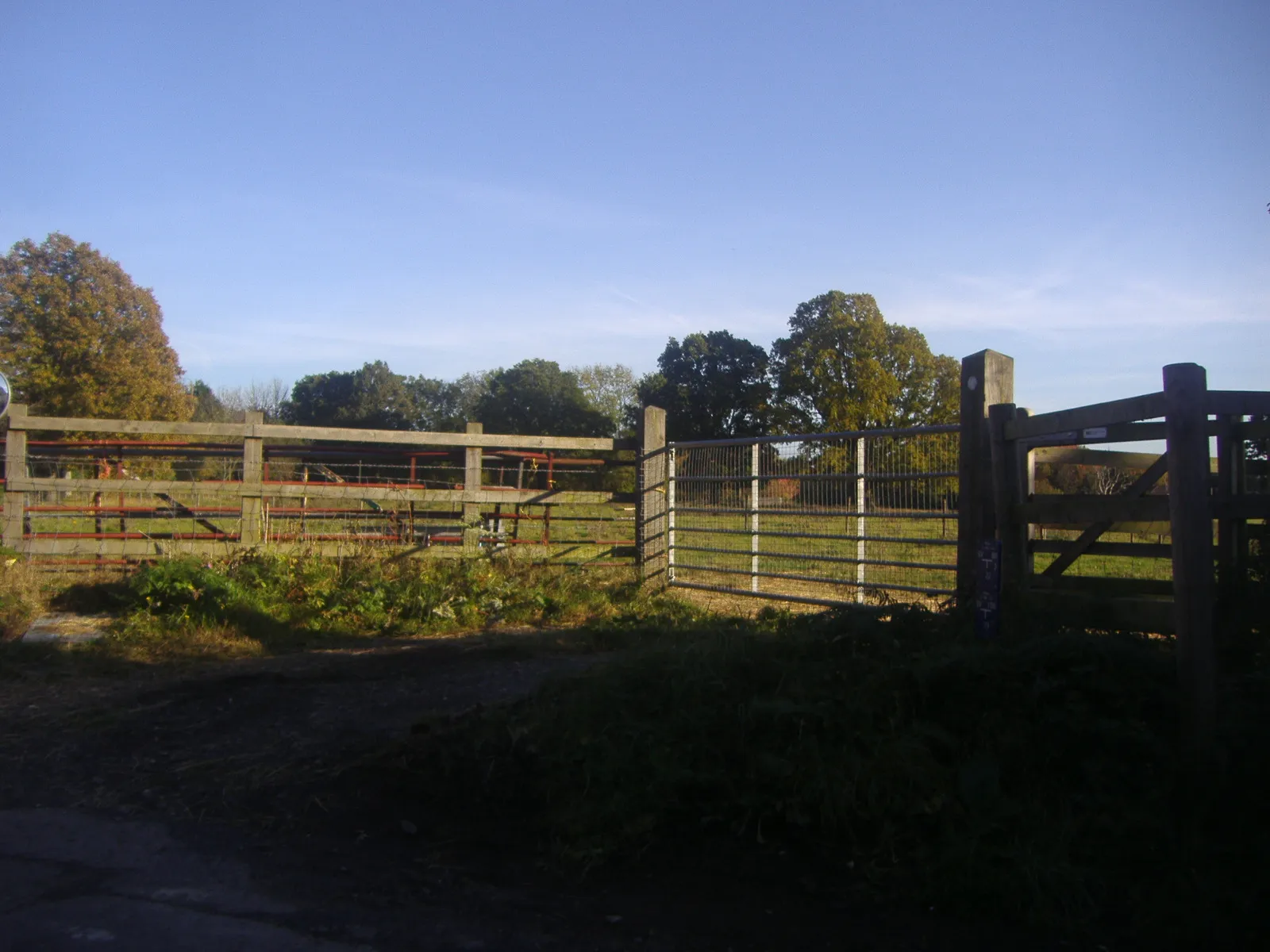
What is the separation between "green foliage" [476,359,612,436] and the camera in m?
38.1

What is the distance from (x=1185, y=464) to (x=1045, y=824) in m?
1.65

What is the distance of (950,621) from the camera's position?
518 cm

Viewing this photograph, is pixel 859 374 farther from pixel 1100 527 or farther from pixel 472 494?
pixel 1100 527

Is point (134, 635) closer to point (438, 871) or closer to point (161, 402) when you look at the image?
point (438, 871)

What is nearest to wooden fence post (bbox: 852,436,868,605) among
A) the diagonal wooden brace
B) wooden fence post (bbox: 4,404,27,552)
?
the diagonal wooden brace

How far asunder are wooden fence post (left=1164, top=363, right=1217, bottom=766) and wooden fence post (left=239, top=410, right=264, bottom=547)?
9.44 meters

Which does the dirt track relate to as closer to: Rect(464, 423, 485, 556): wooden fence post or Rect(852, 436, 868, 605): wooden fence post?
Rect(852, 436, 868, 605): wooden fence post

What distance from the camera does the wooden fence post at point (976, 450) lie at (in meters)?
6.00

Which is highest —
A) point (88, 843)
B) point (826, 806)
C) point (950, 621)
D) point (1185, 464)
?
point (1185, 464)

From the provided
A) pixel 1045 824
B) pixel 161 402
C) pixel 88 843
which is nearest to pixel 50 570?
pixel 88 843

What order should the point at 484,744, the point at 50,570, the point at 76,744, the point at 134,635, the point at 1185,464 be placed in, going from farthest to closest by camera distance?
1. the point at 50,570
2. the point at 134,635
3. the point at 76,744
4. the point at 484,744
5. the point at 1185,464

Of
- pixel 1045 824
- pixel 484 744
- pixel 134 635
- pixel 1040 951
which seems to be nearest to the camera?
pixel 1040 951

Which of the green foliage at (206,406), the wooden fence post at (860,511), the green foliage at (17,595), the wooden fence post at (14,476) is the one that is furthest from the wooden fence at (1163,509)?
the green foliage at (206,406)

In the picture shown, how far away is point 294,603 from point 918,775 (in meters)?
7.53
